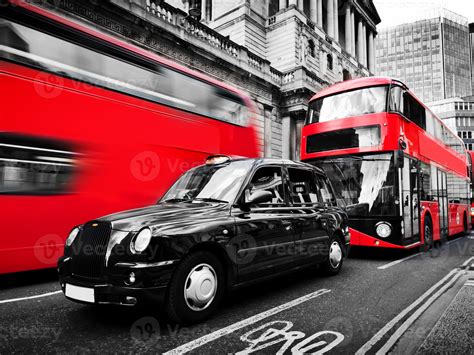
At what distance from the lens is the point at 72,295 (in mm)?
3143

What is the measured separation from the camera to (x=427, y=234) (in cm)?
883

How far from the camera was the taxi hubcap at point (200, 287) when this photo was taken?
10.5 feet

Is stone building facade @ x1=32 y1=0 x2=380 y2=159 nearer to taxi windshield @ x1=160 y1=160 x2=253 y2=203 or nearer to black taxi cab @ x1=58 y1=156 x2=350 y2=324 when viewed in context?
taxi windshield @ x1=160 y1=160 x2=253 y2=203

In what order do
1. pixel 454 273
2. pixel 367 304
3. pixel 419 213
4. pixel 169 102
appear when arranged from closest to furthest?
pixel 367 304
pixel 454 273
pixel 169 102
pixel 419 213

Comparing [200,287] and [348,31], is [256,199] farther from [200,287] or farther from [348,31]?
[348,31]

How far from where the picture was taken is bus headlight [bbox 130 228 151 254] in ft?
9.71

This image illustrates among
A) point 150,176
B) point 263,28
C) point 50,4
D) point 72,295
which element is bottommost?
point 72,295

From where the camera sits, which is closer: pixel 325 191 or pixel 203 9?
pixel 325 191

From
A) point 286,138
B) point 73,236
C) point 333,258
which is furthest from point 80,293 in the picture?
point 286,138

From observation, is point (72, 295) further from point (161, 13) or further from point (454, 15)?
point (454, 15)

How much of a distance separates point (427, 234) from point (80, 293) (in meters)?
8.50

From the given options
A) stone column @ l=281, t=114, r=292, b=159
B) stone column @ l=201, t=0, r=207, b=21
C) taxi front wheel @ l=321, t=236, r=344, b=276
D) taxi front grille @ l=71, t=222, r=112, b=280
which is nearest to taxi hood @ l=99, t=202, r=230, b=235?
taxi front grille @ l=71, t=222, r=112, b=280

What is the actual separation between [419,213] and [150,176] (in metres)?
6.26

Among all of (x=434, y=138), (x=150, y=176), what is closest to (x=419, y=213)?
(x=434, y=138)
